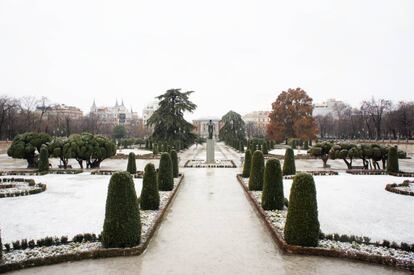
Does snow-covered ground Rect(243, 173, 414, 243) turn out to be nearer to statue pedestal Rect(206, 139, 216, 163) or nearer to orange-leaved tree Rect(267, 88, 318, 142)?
statue pedestal Rect(206, 139, 216, 163)

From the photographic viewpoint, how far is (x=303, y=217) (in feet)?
22.2

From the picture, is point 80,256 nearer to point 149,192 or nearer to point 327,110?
point 149,192

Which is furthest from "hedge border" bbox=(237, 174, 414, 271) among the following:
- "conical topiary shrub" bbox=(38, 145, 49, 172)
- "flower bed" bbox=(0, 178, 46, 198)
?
"conical topiary shrub" bbox=(38, 145, 49, 172)

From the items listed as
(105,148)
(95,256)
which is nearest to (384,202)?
(95,256)

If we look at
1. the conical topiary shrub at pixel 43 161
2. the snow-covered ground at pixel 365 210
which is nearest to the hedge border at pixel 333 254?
the snow-covered ground at pixel 365 210

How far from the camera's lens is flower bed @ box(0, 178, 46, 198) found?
1210cm

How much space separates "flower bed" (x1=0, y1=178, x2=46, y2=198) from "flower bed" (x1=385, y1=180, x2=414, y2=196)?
42.8ft

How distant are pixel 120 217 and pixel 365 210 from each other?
6.97 metres

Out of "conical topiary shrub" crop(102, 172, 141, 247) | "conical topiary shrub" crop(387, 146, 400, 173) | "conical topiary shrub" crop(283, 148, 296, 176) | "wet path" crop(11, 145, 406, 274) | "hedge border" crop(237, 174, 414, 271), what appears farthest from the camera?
"conical topiary shrub" crop(387, 146, 400, 173)

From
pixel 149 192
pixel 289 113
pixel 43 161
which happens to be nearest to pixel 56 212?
pixel 149 192

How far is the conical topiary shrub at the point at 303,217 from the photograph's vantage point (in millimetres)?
6715

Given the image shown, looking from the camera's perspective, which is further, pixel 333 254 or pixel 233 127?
pixel 233 127

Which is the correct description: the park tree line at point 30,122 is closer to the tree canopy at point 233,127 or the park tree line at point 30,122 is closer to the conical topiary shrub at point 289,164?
the tree canopy at point 233,127

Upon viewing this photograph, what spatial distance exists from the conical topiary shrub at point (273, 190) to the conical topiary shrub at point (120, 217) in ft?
13.8
